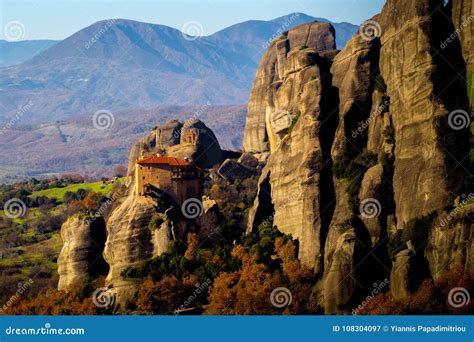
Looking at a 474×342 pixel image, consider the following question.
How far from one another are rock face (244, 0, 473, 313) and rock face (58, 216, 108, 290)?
11669 mm

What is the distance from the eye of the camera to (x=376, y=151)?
7725 cm

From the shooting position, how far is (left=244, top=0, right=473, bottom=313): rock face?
2753 inches

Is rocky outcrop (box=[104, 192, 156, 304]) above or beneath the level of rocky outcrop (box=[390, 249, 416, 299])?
above

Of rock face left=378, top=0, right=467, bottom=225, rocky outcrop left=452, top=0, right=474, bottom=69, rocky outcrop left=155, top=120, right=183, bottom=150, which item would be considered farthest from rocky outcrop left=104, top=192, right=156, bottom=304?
rocky outcrop left=155, top=120, right=183, bottom=150

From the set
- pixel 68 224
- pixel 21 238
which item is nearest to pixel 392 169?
pixel 68 224

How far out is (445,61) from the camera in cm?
7419

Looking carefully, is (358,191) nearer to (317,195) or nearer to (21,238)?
(317,195)

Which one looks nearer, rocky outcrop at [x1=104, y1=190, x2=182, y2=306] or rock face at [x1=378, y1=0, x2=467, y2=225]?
rock face at [x1=378, y1=0, x2=467, y2=225]

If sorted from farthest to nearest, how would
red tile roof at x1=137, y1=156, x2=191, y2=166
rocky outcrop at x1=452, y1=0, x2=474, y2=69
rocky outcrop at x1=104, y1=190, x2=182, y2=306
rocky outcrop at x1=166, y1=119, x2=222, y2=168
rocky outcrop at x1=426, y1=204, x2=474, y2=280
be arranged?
rocky outcrop at x1=166, y1=119, x2=222, y2=168, red tile roof at x1=137, y1=156, x2=191, y2=166, rocky outcrop at x1=104, y1=190, x2=182, y2=306, rocky outcrop at x1=452, y1=0, x2=474, y2=69, rocky outcrop at x1=426, y1=204, x2=474, y2=280

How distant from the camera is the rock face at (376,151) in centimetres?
6994

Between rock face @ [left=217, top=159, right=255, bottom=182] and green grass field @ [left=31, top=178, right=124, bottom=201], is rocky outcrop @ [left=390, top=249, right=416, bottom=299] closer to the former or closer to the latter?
rock face @ [left=217, top=159, right=255, bottom=182]

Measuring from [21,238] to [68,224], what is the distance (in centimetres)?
4448

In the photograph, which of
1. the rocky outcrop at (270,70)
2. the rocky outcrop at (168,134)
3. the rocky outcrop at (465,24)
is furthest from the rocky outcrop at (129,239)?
the rocky outcrop at (270,70)

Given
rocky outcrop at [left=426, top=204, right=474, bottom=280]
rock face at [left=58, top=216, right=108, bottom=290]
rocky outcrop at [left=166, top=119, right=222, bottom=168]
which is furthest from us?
rocky outcrop at [left=166, top=119, right=222, bottom=168]
